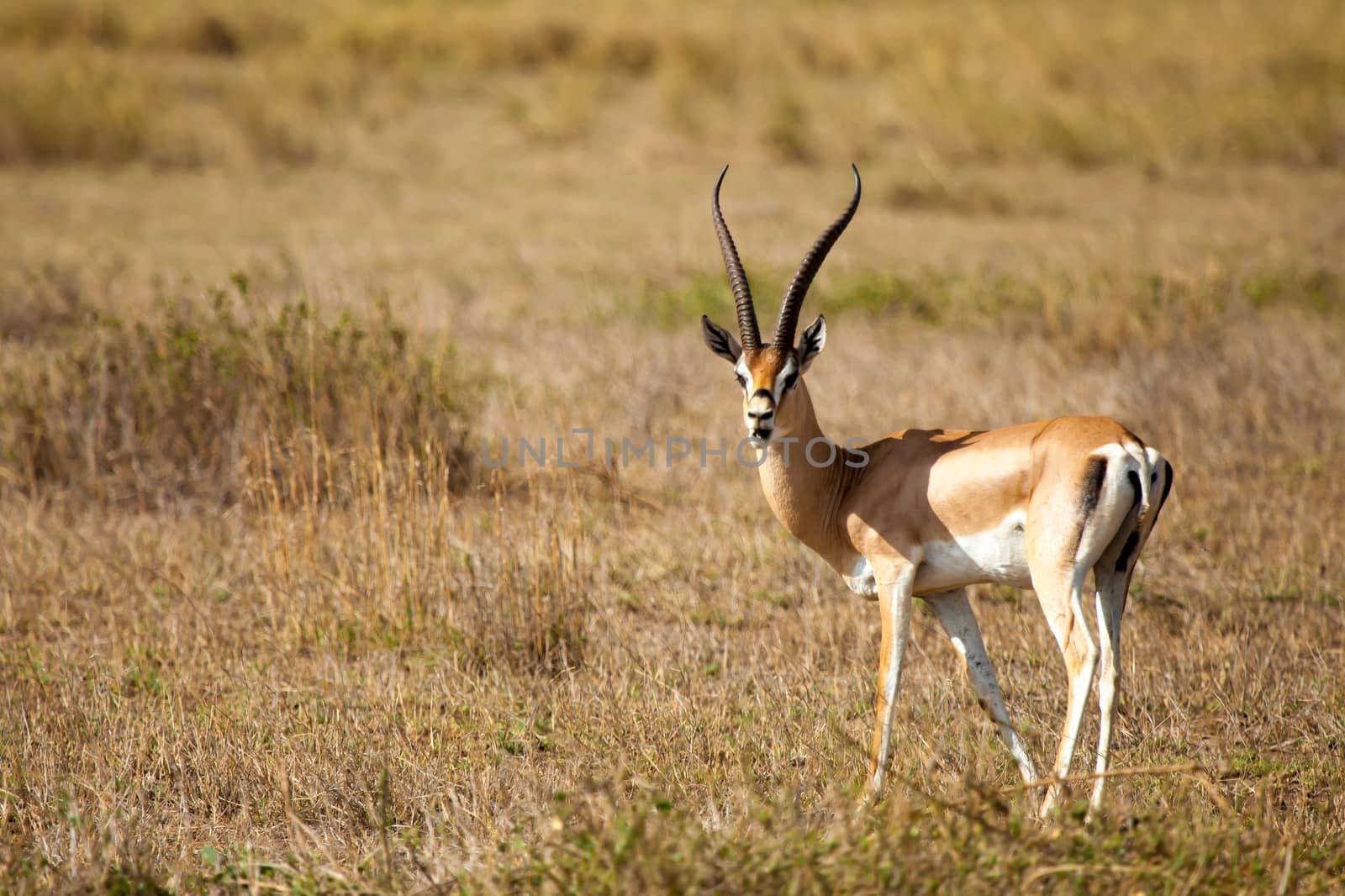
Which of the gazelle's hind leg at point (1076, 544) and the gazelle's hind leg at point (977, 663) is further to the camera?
the gazelle's hind leg at point (977, 663)

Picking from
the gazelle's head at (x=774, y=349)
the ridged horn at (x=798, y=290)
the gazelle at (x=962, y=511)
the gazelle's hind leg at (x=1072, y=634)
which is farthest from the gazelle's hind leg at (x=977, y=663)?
the ridged horn at (x=798, y=290)

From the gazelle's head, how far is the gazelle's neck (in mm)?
75

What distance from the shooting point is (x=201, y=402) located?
22.1ft

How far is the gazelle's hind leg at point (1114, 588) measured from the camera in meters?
3.69

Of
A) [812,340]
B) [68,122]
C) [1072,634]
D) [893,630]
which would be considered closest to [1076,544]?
[1072,634]

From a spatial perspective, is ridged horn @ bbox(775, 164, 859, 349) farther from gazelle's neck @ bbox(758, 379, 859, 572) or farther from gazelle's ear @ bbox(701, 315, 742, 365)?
gazelle's ear @ bbox(701, 315, 742, 365)

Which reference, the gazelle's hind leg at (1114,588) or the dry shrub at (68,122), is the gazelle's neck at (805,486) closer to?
the gazelle's hind leg at (1114,588)

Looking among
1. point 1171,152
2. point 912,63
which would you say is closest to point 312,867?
point 1171,152

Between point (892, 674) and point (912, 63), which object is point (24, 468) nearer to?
point (892, 674)

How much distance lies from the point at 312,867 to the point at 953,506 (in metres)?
2.16

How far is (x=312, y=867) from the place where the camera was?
10.9 feet

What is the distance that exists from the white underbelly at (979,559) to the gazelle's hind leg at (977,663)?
0.76ft

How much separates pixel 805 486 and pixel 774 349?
0.49 m

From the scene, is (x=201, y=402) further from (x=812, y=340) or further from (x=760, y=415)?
(x=760, y=415)
